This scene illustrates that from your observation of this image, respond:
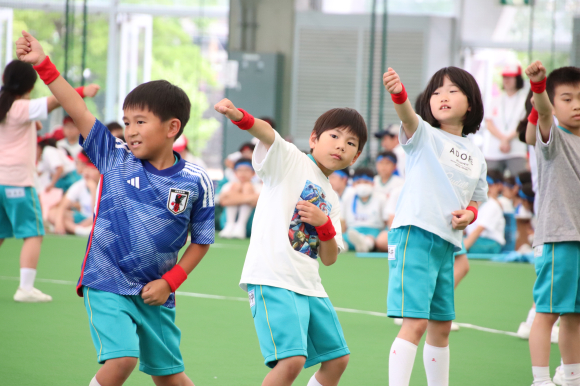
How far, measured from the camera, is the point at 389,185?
28.8ft

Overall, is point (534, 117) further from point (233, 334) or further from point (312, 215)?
point (233, 334)

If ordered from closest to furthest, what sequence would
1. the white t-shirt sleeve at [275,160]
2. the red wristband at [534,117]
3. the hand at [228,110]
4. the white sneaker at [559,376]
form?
1. the hand at [228,110]
2. the white t-shirt sleeve at [275,160]
3. the red wristband at [534,117]
4. the white sneaker at [559,376]

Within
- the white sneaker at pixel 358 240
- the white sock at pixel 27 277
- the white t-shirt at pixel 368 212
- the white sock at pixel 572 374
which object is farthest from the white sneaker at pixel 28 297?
the white t-shirt at pixel 368 212

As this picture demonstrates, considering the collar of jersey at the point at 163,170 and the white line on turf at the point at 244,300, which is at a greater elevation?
the collar of jersey at the point at 163,170

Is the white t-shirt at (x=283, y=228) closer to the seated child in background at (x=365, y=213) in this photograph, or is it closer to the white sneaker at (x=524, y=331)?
the white sneaker at (x=524, y=331)

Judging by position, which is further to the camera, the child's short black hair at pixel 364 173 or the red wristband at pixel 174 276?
the child's short black hair at pixel 364 173

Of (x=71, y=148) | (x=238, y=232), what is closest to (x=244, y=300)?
(x=238, y=232)

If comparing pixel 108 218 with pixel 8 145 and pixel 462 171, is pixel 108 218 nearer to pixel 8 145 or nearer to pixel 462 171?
pixel 462 171

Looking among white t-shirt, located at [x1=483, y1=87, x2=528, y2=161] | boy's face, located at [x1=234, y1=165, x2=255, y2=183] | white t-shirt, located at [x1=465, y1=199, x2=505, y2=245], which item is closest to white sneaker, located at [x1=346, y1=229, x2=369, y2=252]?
white t-shirt, located at [x1=465, y1=199, x2=505, y2=245]

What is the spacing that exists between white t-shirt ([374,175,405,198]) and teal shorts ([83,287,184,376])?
6410 millimetres

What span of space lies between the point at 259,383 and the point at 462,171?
1384 millimetres

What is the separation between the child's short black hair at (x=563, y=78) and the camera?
127 inches

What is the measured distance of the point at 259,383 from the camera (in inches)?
131

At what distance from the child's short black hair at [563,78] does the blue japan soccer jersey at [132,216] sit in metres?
1.80
